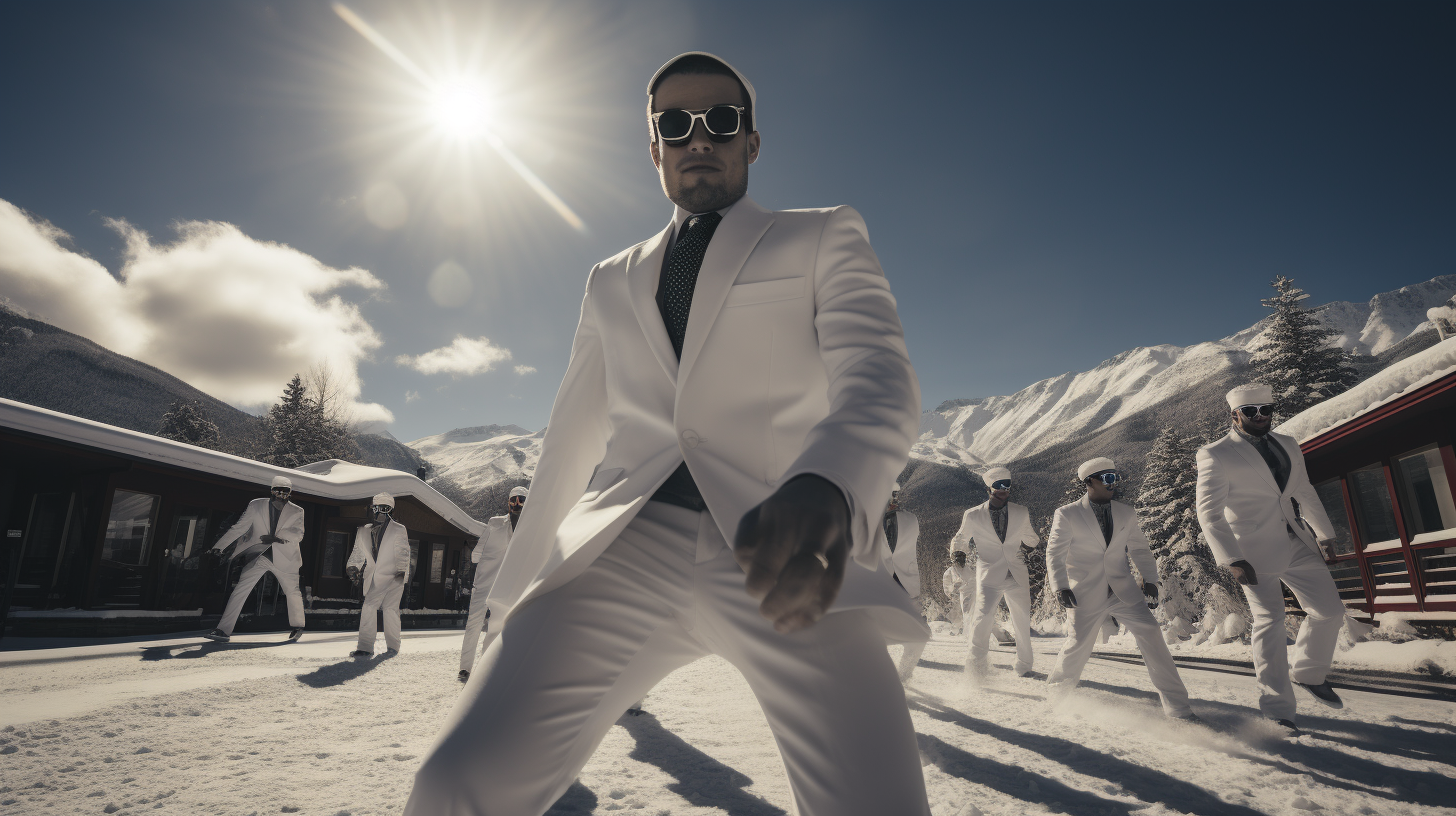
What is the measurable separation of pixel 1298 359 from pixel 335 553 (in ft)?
114

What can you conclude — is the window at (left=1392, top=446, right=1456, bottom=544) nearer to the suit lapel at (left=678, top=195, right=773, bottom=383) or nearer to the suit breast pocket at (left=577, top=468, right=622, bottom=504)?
the suit lapel at (left=678, top=195, right=773, bottom=383)

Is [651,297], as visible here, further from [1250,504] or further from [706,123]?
[1250,504]

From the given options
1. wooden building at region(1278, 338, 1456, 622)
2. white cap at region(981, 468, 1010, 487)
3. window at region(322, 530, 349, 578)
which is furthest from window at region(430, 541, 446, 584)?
wooden building at region(1278, 338, 1456, 622)

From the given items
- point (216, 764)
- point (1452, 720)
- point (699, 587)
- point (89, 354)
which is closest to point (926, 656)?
point (1452, 720)

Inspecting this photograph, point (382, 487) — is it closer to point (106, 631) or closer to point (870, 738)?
point (106, 631)

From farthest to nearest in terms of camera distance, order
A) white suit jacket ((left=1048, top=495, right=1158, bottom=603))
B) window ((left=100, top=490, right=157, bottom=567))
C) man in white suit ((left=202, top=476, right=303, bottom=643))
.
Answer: window ((left=100, top=490, right=157, bottom=567)) → man in white suit ((left=202, top=476, right=303, bottom=643)) → white suit jacket ((left=1048, top=495, right=1158, bottom=603))

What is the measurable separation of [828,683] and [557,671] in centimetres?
45

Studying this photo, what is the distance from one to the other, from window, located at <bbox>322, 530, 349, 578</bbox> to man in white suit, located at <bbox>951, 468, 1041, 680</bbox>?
18964 millimetres

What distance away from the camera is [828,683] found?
104 cm

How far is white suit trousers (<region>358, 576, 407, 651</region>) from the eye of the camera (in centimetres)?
884

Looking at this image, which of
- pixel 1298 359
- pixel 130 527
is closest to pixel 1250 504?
pixel 130 527

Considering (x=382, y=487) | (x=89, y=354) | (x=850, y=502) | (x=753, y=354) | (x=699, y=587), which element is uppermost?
(x=89, y=354)

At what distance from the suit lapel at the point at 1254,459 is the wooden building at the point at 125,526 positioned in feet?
45.0

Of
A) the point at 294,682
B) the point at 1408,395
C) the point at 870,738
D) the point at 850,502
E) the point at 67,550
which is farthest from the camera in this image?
the point at 67,550
